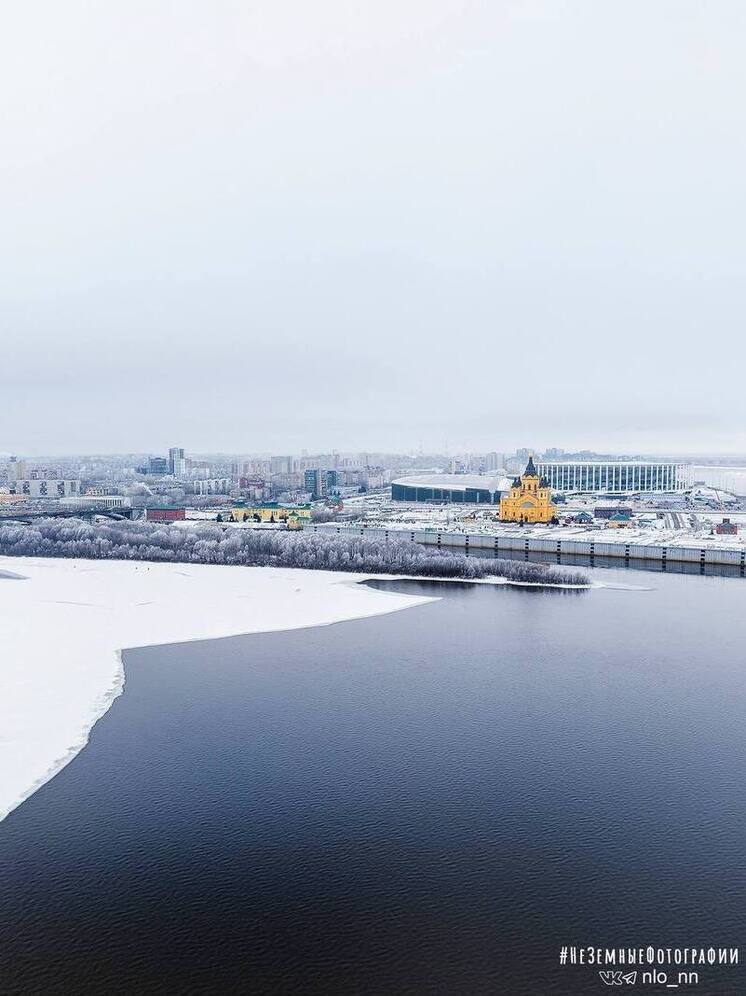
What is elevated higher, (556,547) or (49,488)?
(49,488)

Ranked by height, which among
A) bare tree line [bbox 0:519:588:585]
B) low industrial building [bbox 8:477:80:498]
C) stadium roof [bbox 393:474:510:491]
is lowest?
bare tree line [bbox 0:519:588:585]

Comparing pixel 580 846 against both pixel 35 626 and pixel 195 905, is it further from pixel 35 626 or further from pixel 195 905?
pixel 35 626

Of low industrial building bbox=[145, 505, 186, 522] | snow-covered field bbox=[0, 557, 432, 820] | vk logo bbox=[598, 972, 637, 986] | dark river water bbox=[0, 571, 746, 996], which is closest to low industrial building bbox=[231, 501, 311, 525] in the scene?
low industrial building bbox=[145, 505, 186, 522]

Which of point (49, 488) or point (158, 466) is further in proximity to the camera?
point (158, 466)

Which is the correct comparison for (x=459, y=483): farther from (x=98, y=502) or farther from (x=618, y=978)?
(x=618, y=978)

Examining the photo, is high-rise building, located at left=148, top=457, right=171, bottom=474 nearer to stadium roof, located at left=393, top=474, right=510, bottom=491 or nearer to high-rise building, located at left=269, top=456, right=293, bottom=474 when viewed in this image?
high-rise building, located at left=269, top=456, right=293, bottom=474

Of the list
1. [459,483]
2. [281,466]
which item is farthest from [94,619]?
[281,466]
